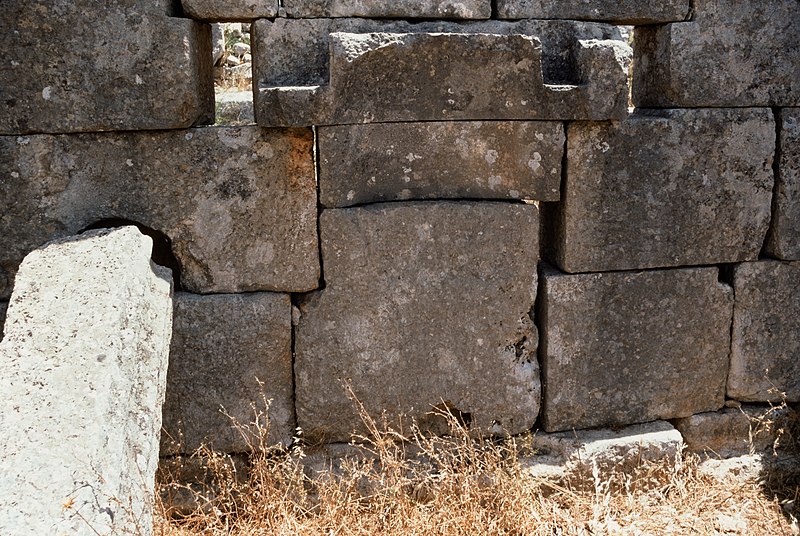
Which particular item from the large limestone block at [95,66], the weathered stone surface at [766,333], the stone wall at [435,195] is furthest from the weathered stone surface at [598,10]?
the large limestone block at [95,66]

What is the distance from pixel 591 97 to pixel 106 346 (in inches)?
87.9

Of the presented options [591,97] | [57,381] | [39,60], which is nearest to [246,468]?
[57,381]

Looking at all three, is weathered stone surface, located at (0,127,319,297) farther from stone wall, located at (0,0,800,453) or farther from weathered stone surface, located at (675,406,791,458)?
weathered stone surface, located at (675,406,791,458)

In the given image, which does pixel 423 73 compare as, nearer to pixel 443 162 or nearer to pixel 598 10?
pixel 443 162

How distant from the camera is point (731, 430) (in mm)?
4055

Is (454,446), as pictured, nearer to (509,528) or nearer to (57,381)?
(509,528)

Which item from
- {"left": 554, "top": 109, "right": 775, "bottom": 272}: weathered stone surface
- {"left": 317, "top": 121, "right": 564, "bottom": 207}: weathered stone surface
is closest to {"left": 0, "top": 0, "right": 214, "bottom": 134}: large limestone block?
{"left": 317, "top": 121, "right": 564, "bottom": 207}: weathered stone surface

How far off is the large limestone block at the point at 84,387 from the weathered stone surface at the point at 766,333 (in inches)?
108

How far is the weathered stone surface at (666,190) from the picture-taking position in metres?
3.62

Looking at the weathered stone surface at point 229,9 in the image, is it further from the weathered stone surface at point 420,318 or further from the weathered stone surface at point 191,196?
the weathered stone surface at point 420,318

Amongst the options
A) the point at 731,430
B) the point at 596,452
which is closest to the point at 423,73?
the point at 596,452

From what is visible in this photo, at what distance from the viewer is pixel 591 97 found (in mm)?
3426

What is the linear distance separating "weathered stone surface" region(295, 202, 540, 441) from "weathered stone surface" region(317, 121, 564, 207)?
84 millimetres

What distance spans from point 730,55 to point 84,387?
3.11 m
